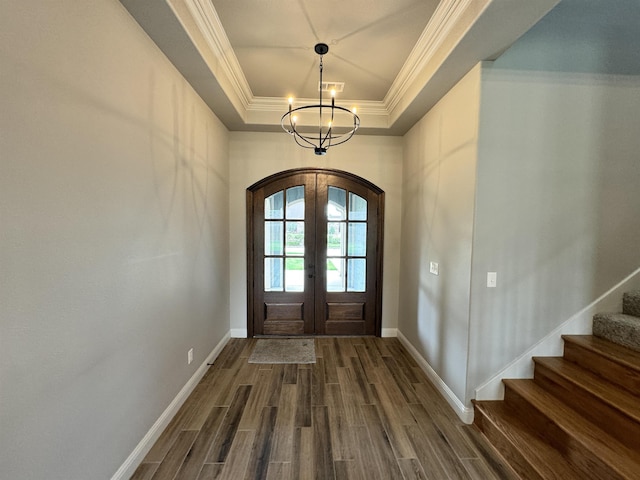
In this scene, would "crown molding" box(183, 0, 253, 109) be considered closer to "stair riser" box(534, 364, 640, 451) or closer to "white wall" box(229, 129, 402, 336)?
"white wall" box(229, 129, 402, 336)

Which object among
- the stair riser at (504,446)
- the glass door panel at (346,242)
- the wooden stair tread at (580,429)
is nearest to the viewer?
the wooden stair tread at (580,429)

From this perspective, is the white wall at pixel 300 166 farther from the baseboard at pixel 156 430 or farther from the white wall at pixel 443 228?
→ the baseboard at pixel 156 430

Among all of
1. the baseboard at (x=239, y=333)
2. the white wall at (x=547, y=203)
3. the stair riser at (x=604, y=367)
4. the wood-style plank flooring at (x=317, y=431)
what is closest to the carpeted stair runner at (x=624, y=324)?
the white wall at (x=547, y=203)

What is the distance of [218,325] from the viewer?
11.0 feet

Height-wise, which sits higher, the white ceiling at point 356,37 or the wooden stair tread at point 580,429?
the white ceiling at point 356,37

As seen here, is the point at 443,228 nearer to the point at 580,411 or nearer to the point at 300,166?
the point at 580,411

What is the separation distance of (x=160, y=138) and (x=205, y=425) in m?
2.17

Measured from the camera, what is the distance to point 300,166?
12.3ft

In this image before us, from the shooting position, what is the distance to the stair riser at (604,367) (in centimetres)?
173

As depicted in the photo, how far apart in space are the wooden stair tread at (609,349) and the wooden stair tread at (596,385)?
17 centimetres

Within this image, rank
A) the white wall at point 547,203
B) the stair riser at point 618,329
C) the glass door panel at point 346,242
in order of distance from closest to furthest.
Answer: the stair riser at point 618,329 → the white wall at point 547,203 → the glass door panel at point 346,242

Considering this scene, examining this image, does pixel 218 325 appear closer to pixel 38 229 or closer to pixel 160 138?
pixel 160 138

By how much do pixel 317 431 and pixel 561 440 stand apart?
1.55m

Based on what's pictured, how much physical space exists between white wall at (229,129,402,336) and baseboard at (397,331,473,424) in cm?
73
